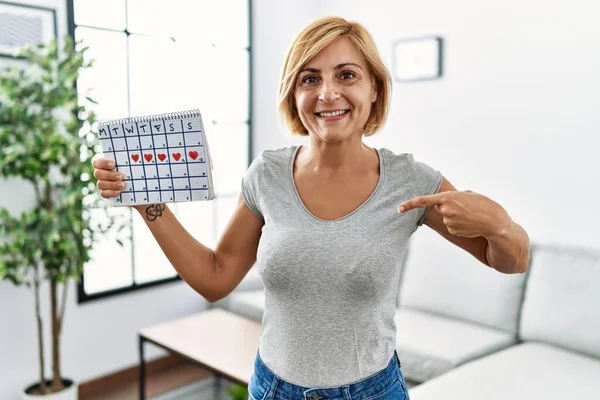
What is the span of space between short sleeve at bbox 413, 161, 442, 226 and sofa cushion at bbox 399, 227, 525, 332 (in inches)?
65.4

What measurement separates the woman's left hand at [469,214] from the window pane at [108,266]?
2.10 m

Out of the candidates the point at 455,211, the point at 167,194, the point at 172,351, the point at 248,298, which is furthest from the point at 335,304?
the point at 248,298

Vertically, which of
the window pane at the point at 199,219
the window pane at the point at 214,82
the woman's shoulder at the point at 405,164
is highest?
the window pane at the point at 214,82

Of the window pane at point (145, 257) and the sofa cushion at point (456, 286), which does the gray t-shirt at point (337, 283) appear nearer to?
the sofa cushion at point (456, 286)

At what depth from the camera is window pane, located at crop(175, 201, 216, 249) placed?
317cm

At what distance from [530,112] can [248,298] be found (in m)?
1.71

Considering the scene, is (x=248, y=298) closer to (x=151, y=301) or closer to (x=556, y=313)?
(x=151, y=301)

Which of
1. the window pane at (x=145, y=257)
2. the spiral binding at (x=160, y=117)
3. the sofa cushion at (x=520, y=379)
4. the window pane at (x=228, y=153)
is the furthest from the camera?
the window pane at (x=228, y=153)

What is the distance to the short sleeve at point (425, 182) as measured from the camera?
1027 millimetres

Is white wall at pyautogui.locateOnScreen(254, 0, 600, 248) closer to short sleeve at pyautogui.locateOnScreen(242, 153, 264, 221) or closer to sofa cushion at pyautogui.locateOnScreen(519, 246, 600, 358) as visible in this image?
sofa cushion at pyautogui.locateOnScreen(519, 246, 600, 358)

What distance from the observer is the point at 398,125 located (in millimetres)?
3205

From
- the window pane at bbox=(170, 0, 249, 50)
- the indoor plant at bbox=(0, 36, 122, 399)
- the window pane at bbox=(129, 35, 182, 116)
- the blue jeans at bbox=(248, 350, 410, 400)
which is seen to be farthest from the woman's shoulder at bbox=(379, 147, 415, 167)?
the window pane at bbox=(170, 0, 249, 50)

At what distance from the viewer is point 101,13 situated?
2707 mm

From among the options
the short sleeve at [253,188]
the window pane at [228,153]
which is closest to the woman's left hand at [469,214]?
the short sleeve at [253,188]
